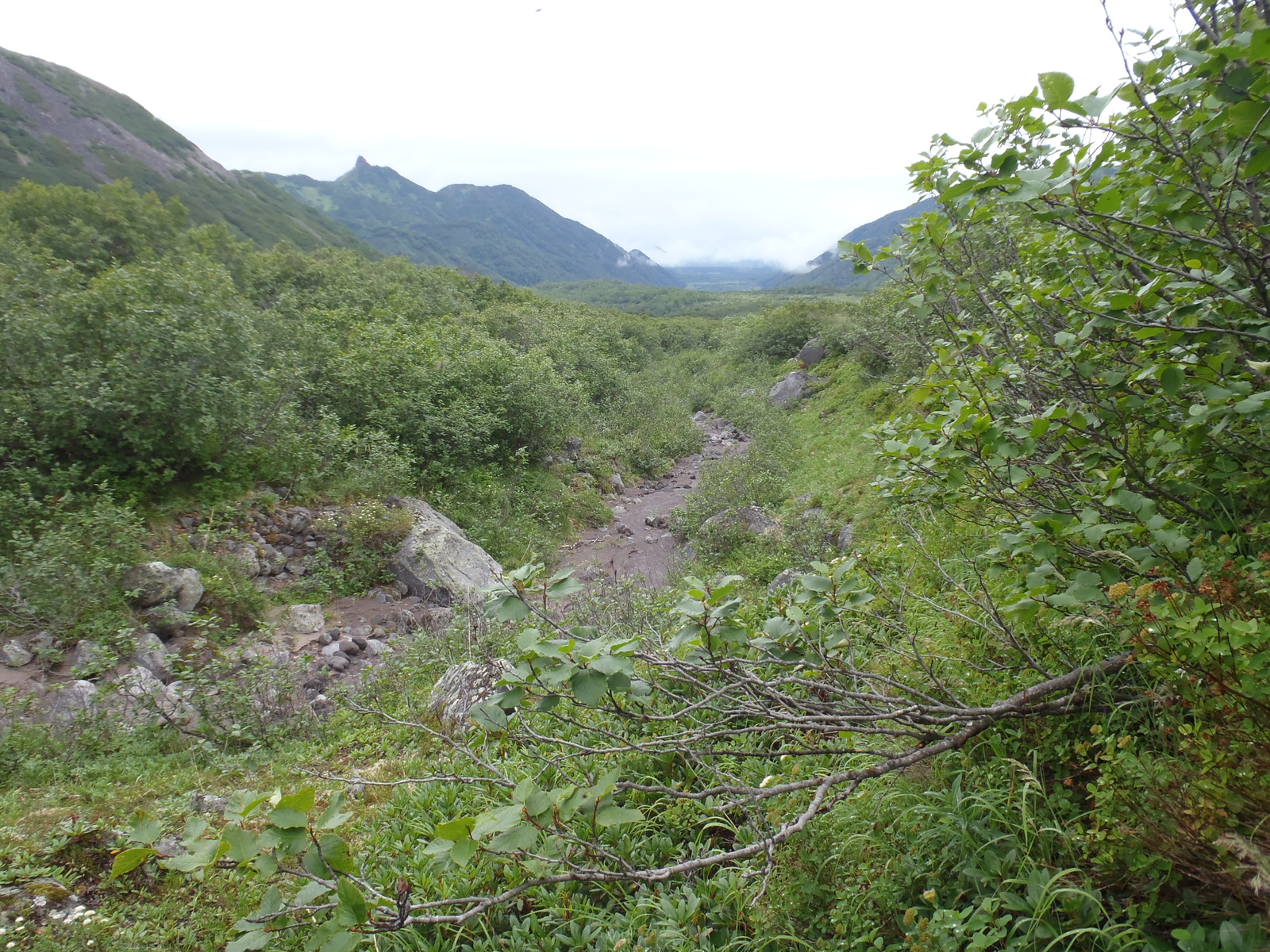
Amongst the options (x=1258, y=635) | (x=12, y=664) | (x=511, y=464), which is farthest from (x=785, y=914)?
(x=511, y=464)

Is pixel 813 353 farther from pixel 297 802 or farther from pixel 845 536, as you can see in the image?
pixel 297 802

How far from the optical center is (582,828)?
11.7ft

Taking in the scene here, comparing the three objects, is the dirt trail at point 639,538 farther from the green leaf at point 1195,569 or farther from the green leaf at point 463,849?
the green leaf at point 1195,569

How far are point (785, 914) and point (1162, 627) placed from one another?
2.02 m

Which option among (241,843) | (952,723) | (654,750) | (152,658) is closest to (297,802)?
(241,843)

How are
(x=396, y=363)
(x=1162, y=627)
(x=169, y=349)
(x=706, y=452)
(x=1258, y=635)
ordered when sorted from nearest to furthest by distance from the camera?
(x=1258, y=635)
(x=1162, y=627)
(x=169, y=349)
(x=396, y=363)
(x=706, y=452)

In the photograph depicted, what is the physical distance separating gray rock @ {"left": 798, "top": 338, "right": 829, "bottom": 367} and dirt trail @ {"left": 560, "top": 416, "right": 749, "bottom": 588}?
11.2 meters

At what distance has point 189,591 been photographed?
7832 millimetres

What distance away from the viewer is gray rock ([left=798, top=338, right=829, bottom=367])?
94.9 ft

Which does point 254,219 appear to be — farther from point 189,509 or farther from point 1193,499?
point 1193,499

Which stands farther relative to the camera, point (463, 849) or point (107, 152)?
point (107, 152)

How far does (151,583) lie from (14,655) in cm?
138

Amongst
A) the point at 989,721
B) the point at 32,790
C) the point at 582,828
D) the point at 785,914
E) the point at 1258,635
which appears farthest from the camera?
the point at 32,790

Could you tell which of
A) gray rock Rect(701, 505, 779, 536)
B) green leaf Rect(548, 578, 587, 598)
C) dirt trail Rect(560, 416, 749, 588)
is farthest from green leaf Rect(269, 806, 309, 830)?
gray rock Rect(701, 505, 779, 536)
